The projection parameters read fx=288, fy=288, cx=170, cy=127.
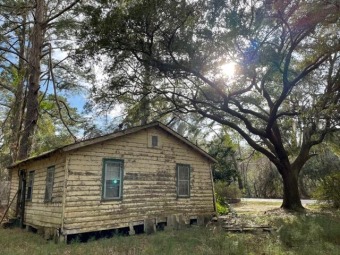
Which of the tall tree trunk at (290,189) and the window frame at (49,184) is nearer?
the window frame at (49,184)

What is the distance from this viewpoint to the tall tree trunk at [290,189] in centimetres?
1862

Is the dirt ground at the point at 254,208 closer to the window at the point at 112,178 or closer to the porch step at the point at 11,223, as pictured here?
the window at the point at 112,178

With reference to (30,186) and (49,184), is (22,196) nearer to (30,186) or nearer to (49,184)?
(30,186)

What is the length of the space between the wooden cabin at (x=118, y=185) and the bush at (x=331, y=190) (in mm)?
8950

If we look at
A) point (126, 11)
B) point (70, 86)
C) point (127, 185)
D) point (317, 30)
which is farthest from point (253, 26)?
point (70, 86)

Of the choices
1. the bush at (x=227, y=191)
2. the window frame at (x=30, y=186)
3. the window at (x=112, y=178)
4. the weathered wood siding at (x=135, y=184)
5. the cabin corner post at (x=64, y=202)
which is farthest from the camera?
the bush at (x=227, y=191)

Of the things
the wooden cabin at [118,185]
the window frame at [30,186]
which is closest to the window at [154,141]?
the wooden cabin at [118,185]

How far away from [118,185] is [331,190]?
1458cm

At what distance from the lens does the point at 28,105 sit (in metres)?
16.9

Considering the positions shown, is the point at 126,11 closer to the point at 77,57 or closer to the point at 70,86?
the point at 77,57

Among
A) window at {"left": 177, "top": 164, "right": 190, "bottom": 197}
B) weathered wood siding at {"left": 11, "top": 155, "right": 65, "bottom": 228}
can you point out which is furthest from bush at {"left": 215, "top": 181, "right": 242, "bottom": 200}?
weathered wood siding at {"left": 11, "top": 155, "right": 65, "bottom": 228}

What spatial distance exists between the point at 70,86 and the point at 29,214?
9.28 metres

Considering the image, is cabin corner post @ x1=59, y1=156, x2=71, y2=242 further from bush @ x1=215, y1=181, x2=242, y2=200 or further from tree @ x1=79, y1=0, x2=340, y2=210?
bush @ x1=215, y1=181, x2=242, y2=200

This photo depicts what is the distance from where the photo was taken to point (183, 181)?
13.9 meters
